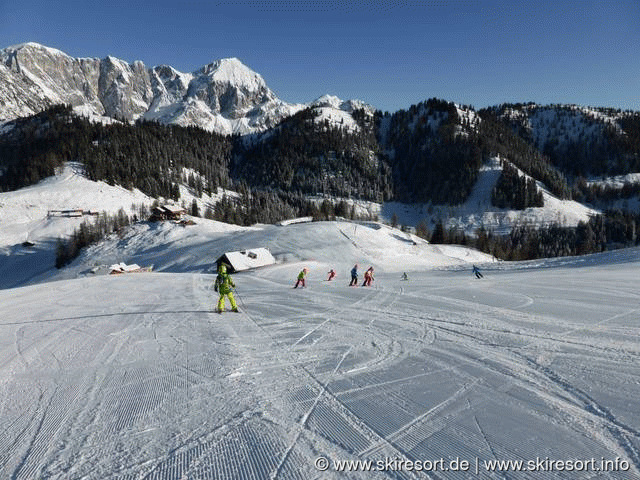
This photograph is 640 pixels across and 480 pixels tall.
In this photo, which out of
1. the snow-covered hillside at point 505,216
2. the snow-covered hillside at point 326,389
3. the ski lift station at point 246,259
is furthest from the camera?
the snow-covered hillside at point 505,216

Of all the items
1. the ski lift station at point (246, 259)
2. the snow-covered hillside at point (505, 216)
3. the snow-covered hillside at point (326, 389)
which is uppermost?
the snow-covered hillside at point (505, 216)

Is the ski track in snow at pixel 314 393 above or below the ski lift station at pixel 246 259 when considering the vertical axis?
above

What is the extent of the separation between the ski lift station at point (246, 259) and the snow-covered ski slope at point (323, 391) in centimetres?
4076

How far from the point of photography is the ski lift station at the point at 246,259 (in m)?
55.6

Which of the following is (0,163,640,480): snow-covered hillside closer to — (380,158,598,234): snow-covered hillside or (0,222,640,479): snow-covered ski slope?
(0,222,640,479): snow-covered ski slope

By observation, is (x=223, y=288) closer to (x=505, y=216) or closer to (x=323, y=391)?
(x=323, y=391)

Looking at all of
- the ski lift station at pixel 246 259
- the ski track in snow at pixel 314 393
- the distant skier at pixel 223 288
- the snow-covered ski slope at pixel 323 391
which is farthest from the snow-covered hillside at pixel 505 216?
the ski track in snow at pixel 314 393

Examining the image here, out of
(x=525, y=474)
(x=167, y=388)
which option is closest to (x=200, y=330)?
(x=167, y=388)

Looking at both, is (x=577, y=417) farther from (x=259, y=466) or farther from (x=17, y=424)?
(x=17, y=424)

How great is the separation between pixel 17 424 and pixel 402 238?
3237 inches

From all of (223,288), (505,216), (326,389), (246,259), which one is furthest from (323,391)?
(505,216)

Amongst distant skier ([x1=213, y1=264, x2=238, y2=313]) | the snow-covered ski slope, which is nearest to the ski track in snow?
the snow-covered ski slope

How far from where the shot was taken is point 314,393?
641 centimetres

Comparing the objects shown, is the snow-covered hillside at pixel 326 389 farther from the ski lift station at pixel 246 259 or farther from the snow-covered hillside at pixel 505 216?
the snow-covered hillside at pixel 505 216
